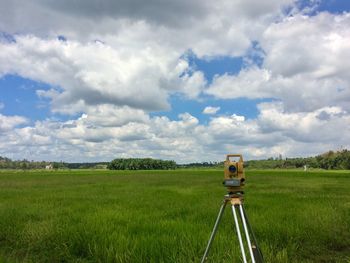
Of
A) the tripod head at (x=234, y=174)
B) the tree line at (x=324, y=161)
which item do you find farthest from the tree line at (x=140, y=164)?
the tripod head at (x=234, y=174)

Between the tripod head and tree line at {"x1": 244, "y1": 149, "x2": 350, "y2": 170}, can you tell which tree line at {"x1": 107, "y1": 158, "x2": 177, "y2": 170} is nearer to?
tree line at {"x1": 244, "y1": 149, "x2": 350, "y2": 170}

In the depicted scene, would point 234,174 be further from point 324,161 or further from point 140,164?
point 140,164

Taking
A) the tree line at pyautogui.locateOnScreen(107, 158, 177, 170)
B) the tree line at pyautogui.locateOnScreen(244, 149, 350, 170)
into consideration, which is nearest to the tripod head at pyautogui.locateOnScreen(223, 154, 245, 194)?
the tree line at pyautogui.locateOnScreen(244, 149, 350, 170)

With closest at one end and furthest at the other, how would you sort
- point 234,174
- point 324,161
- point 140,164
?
point 234,174
point 324,161
point 140,164

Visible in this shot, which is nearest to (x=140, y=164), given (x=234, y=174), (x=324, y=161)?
(x=324, y=161)

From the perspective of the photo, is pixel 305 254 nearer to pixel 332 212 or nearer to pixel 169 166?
pixel 332 212

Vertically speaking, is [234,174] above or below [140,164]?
below

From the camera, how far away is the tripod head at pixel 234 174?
465 centimetres

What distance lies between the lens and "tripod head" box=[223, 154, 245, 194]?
183 inches

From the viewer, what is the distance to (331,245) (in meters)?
8.56

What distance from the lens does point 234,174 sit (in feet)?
15.5

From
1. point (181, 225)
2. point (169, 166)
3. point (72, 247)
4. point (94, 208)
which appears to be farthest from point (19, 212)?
point (169, 166)

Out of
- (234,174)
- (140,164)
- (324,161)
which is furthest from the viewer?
(140,164)

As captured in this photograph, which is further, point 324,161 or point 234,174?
point 324,161
